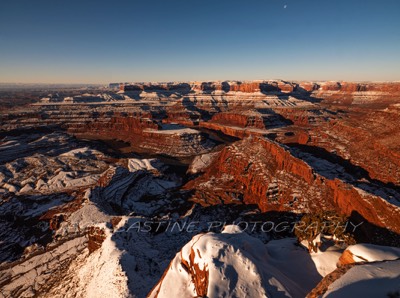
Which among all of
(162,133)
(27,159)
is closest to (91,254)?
(27,159)

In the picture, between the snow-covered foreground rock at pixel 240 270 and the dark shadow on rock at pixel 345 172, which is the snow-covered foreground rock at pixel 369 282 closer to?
the snow-covered foreground rock at pixel 240 270

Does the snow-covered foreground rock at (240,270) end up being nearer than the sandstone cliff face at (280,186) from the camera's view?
Yes

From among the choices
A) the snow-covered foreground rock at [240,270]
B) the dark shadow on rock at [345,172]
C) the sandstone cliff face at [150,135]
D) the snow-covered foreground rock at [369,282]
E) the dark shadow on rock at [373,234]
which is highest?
the snow-covered foreground rock at [369,282]

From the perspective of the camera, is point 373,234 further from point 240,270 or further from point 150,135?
point 150,135

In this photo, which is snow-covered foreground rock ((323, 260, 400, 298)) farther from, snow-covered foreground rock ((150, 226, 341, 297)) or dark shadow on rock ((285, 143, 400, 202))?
dark shadow on rock ((285, 143, 400, 202))

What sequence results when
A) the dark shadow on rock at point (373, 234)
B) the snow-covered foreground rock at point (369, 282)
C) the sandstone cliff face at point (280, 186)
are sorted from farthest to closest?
the sandstone cliff face at point (280, 186)
the dark shadow on rock at point (373, 234)
the snow-covered foreground rock at point (369, 282)

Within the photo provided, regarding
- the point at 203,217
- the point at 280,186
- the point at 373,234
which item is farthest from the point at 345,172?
the point at 203,217

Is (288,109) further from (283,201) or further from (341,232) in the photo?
(341,232)

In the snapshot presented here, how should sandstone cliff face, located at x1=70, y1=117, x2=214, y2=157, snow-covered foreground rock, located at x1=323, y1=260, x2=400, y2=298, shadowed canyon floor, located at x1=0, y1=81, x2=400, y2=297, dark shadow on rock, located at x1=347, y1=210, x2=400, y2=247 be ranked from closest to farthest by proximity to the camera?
1. snow-covered foreground rock, located at x1=323, y1=260, x2=400, y2=298
2. shadowed canyon floor, located at x1=0, y1=81, x2=400, y2=297
3. dark shadow on rock, located at x1=347, y1=210, x2=400, y2=247
4. sandstone cliff face, located at x1=70, y1=117, x2=214, y2=157

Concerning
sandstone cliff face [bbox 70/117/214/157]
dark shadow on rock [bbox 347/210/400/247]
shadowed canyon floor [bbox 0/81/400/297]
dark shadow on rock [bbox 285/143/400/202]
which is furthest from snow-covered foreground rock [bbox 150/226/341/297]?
sandstone cliff face [bbox 70/117/214/157]

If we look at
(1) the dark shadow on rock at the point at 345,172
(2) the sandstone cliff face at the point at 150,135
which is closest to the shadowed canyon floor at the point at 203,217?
(1) the dark shadow on rock at the point at 345,172

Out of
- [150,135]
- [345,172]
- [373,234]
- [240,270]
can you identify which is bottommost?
[150,135]
